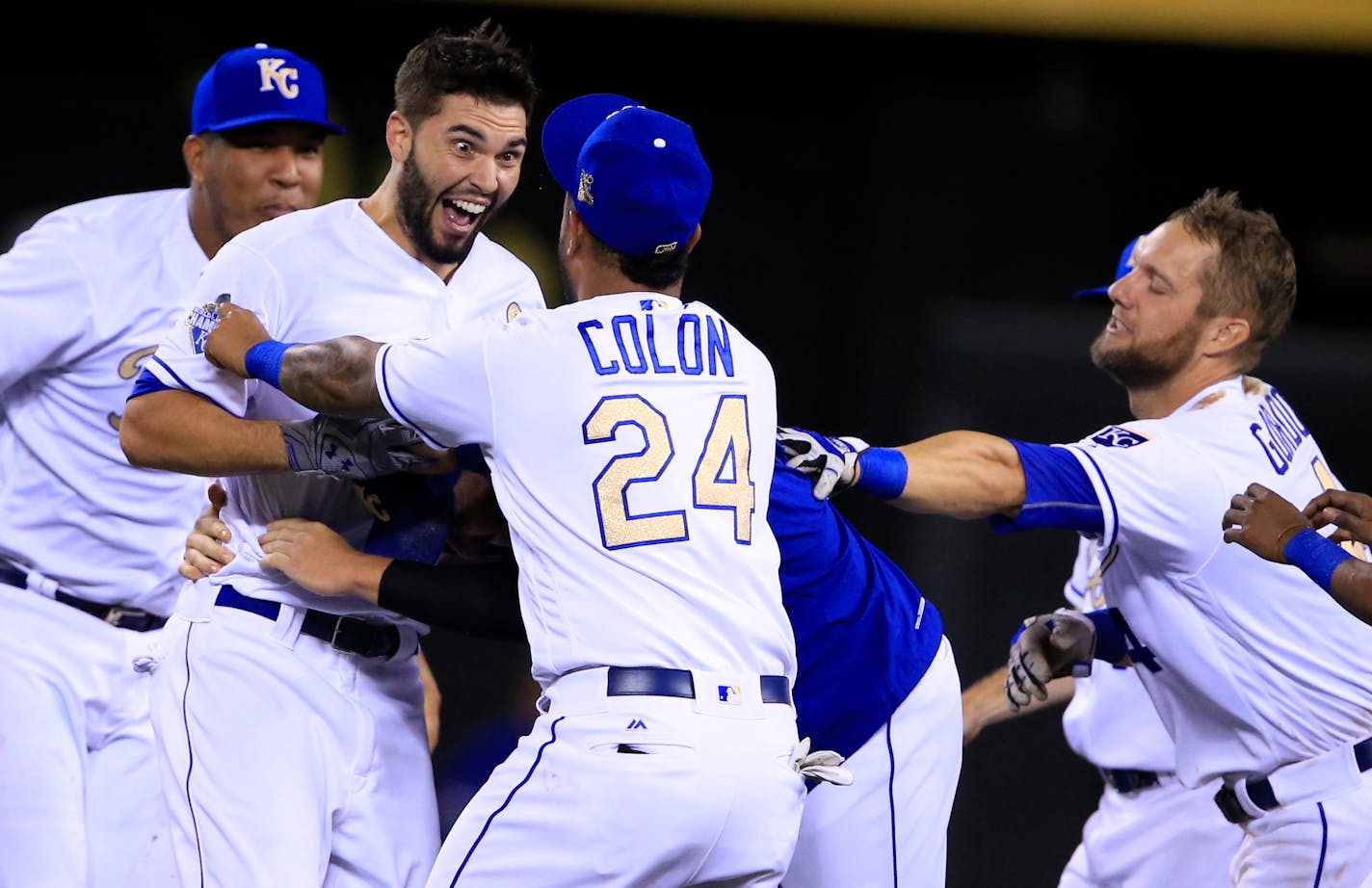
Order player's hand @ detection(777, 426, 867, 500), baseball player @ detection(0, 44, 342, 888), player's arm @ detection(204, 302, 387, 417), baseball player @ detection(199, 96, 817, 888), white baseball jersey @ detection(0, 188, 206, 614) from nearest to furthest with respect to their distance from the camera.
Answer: baseball player @ detection(199, 96, 817, 888), player's arm @ detection(204, 302, 387, 417), player's hand @ detection(777, 426, 867, 500), baseball player @ detection(0, 44, 342, 888), white baseball jersey @ detection(0, 188, 206, 614)

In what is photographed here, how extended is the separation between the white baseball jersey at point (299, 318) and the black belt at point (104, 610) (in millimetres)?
786

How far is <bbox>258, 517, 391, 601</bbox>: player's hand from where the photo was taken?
8.50ft

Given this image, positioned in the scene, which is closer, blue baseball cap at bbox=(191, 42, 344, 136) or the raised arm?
the raised arm

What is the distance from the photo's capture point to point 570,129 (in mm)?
2764

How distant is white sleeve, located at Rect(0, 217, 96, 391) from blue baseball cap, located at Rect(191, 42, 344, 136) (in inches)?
17.1

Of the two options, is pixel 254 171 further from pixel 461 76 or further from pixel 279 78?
pixel 461 76

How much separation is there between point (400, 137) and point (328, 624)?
904 millimetres

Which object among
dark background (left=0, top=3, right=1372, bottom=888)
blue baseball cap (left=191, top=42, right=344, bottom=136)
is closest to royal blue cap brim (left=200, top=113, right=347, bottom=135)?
blue baseball cap (left=191, top=42, right=344, bottom=136)

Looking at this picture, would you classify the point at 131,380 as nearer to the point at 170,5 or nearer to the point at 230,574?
the point at 230,574

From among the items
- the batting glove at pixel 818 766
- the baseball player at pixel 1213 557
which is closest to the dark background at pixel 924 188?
the baseball player at pixel 1213 557

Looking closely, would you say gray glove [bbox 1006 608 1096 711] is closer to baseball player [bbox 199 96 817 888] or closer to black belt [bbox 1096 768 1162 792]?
black belt [bbox 1096 768 1162 792]

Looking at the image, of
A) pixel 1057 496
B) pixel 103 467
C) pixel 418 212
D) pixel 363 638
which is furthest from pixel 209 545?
pixel 1057 496

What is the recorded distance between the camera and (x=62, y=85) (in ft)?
15.8

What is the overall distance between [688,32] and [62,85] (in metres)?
1.94
